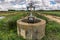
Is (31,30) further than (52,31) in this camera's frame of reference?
No

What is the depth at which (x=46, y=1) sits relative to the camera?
5293mm

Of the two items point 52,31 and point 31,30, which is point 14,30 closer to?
point 31,30

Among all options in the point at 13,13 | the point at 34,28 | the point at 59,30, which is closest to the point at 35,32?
the point at 34,28

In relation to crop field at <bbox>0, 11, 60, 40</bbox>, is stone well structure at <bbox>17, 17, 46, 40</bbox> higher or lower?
higher

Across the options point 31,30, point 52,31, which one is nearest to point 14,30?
point 31,30

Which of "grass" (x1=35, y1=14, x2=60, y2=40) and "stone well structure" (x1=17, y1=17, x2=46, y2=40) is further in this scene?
"grass" (x1=35, y1=14, x2=60, y2=40)

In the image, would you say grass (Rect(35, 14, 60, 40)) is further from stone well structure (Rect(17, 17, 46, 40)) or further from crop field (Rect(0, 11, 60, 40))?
stone well structure (Rect(17, 17, 46, 40))

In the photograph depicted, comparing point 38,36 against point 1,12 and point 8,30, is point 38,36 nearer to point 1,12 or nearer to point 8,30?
point 8,30

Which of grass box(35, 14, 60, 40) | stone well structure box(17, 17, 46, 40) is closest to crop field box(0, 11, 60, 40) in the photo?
grass box(35, 14, 60, 40)

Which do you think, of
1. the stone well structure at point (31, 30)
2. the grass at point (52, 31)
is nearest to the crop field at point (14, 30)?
the grass at point (52, 31)

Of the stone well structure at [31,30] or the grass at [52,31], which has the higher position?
the stone well structure at [31,30]

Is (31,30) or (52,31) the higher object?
(31,30)

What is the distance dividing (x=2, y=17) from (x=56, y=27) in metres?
1.91

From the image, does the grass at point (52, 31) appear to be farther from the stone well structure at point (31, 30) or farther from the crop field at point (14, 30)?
the stone well structure at point (31, 30)
